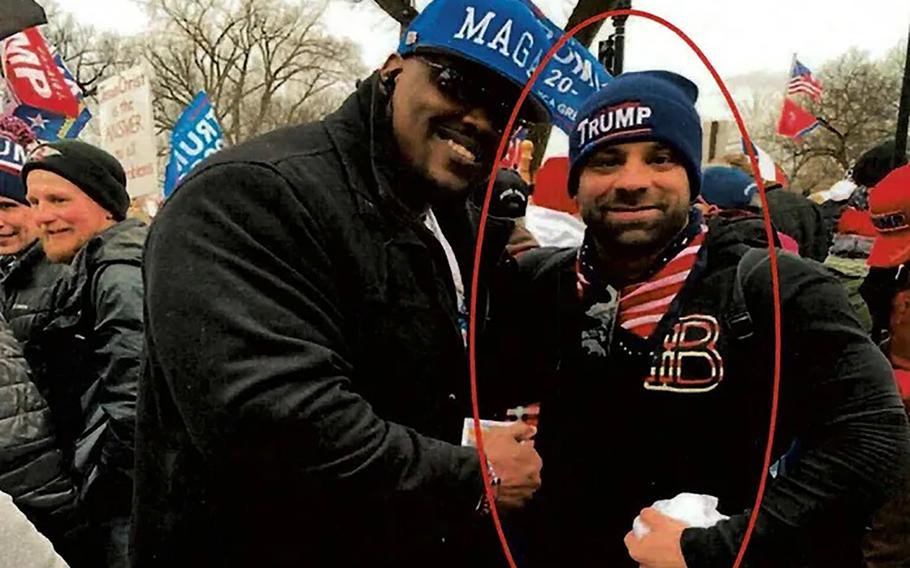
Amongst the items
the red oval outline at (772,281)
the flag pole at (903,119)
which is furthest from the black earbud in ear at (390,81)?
the flag pole at (903,119)

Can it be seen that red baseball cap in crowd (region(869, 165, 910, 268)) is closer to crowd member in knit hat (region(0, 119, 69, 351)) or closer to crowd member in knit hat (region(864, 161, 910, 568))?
crowd member in knit hat (region(864, 161, 910, 568))

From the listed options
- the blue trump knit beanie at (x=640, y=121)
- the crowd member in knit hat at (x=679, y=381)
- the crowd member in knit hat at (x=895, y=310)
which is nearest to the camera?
the crowd member in knit hat at (x=679, y=381)

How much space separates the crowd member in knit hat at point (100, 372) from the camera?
285cm

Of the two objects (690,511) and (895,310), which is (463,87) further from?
(895,310)

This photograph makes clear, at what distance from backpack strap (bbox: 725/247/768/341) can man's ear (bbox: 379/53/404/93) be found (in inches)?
33.2

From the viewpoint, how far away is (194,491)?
1.58m

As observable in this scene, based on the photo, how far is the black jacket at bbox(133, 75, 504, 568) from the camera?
1430 mm

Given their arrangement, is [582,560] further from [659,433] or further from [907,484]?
[907,484]

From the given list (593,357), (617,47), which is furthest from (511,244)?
(617,47)

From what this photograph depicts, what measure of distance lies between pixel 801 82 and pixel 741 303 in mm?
11243

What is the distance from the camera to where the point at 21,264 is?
3.66 meters

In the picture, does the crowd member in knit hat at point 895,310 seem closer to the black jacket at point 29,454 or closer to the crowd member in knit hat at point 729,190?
the crowd member in knit hat at point 729,190

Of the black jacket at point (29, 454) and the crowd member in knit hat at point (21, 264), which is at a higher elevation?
the crowd member in knit hat at point (21, 264)

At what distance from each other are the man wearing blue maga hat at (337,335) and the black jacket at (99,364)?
1.25 meters
